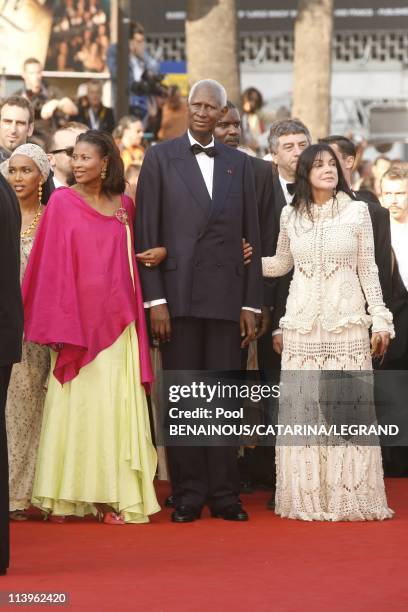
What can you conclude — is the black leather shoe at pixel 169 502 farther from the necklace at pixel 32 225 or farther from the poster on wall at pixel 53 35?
the poster on wall at pixel 53 35

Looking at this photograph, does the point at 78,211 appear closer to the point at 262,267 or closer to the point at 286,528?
the point at 262,267

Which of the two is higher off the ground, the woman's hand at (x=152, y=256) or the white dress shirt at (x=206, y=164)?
the white dress shirt at (x=206, y=164)

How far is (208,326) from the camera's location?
31.3 ft

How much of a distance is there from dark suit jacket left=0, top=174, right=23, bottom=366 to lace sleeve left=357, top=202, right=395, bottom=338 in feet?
8.41

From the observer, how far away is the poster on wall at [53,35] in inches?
663

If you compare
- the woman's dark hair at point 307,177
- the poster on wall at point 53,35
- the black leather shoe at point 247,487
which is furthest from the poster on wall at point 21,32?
the woman's dark hair at point 307,177

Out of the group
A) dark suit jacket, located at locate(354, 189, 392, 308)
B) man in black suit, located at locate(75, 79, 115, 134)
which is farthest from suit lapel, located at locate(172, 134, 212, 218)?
man in black suit, located at locate(75, 79, 115, 134)

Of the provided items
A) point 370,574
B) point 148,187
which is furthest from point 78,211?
point 370,574

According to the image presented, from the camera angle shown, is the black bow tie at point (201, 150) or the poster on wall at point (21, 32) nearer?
the black bow tie at point (201, 150)

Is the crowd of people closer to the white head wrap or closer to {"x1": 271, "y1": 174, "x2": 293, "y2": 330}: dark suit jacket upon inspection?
the white head wrap

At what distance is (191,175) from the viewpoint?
9.60m

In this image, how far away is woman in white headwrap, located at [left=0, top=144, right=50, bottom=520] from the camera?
9.66 meters

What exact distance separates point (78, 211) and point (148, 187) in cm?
40

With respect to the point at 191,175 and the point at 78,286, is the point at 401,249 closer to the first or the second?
the point at 191,175
